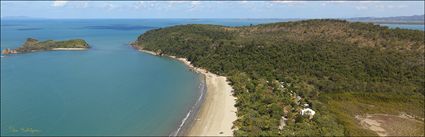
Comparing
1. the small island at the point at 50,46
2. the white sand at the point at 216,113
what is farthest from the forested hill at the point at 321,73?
the small island at the point at 50,46

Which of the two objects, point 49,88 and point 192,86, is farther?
point 192,86

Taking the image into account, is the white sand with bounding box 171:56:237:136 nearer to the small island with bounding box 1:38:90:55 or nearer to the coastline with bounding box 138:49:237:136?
the coastline with bounding box 138:49:237:136

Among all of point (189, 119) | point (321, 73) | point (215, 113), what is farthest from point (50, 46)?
point (321, 73)

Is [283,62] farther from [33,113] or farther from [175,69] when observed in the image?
[33,113]

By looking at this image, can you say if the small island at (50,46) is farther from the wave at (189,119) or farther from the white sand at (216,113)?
the wave at (189,119)

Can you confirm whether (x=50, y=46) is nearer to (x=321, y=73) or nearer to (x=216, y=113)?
(x=216, y=113)

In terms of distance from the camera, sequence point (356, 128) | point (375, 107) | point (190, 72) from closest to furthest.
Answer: point (356, 128) < point (375, 107) < point (190, 72)

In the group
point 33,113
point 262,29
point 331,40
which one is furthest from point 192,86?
point 262,29
